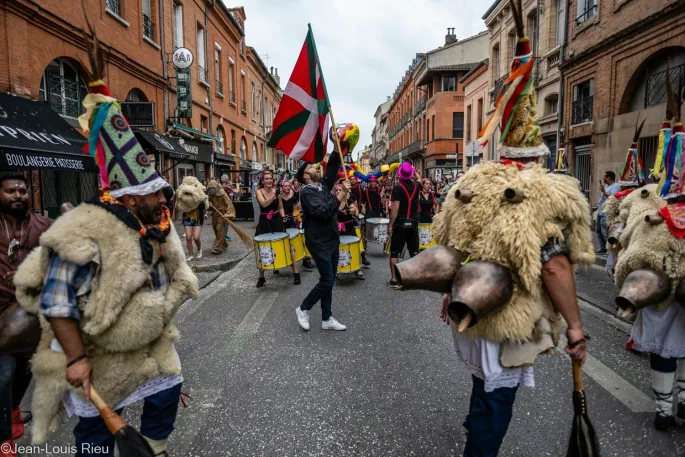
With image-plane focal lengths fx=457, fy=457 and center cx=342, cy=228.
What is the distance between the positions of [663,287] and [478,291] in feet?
5.39

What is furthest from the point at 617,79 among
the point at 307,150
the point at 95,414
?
the point at 95,414

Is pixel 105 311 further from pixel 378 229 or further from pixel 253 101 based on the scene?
pixel 253 101

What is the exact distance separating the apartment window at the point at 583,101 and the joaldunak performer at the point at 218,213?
40.8 ft

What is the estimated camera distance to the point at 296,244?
7.98 m

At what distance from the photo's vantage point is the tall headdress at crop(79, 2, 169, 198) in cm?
212

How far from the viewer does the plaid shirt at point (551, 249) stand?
6.78ft

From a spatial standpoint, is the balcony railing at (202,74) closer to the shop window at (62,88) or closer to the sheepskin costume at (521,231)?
the shop window at (62,88)

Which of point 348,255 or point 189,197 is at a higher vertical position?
point 189,197

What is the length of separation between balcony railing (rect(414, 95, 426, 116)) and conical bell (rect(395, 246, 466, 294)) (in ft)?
138

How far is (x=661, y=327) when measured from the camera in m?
3.01

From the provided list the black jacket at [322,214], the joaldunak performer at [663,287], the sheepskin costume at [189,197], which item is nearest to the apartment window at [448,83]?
the sheepskin costume at [189,197]

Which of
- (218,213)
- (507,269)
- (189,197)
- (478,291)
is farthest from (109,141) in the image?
A: (218,213)

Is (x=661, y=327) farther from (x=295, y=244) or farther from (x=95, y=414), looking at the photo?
(x=295, y=244)

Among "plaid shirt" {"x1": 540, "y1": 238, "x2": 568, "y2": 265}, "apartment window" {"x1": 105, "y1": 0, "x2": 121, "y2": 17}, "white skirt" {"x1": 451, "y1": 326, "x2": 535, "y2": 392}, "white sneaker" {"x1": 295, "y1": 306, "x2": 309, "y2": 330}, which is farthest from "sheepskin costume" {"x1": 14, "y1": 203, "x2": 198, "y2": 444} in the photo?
"apartment window" {"x1": 105, "y1": 0, "x2": 121, "y2": 17}
